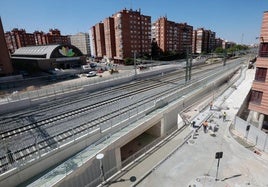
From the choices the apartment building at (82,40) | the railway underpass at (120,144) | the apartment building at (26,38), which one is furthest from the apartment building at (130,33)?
the apartment building at (82,40)

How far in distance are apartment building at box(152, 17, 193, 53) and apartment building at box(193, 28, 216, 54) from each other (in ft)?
68.0

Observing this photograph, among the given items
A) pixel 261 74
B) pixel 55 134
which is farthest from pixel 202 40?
pixel 55 134

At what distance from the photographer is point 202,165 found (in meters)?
10.4

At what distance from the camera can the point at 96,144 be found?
485 inches

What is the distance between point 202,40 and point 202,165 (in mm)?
109451

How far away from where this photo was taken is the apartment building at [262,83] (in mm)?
14984

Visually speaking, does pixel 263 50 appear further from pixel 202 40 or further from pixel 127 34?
pixel 202 40

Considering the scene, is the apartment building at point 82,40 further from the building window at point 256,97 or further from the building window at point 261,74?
the building window at point 261,74

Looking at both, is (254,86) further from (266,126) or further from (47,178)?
(47,178)

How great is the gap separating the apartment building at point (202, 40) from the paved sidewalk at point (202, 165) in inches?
4062

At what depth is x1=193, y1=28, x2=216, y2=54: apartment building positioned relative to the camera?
4122 inches

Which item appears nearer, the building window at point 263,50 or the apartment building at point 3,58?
the building window at point 263,50

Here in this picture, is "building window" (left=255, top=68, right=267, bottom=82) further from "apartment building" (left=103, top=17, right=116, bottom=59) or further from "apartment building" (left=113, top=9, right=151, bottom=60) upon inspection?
"apartment building" (left=103, top=17, right=116, bottom=59)

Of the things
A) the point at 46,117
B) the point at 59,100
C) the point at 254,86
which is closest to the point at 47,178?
the point at 46,117
